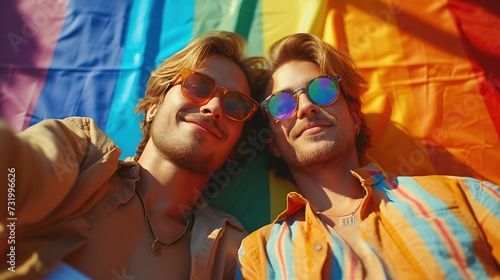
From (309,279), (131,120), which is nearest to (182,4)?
(131,120)

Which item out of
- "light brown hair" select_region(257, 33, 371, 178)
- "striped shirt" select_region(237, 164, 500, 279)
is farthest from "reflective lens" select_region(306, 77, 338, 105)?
"striped shirt" select_region(237, 164, 500, 279)

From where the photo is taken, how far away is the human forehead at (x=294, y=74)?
5.93ft

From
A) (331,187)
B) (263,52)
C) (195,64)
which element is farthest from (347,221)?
(263,52)

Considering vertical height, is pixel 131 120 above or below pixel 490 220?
below

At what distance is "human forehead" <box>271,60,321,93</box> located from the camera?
5.93ft

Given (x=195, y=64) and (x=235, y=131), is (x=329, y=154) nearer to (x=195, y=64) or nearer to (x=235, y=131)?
(x=235, y=131)

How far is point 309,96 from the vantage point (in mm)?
1726

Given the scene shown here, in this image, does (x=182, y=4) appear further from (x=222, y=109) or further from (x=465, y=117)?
(x=465, y=117)

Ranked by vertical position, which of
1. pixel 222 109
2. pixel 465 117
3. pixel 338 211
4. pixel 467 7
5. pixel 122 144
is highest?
pixel 467 7

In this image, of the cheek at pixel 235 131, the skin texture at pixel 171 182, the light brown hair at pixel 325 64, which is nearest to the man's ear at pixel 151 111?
the skin texture at pixel 171 182

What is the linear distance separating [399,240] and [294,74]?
0.83 meters

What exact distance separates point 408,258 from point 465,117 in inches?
41.2

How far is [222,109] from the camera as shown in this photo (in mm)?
1765

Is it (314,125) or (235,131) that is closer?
(314,125)
